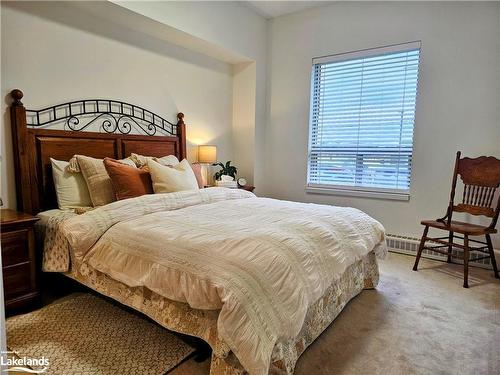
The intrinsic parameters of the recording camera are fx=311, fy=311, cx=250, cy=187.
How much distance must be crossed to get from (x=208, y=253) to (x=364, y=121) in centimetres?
297

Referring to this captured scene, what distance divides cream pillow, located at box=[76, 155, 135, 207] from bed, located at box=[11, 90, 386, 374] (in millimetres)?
234

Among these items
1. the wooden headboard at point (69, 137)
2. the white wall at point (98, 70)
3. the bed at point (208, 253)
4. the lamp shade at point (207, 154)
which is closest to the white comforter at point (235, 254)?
the bed at point (208, 253)

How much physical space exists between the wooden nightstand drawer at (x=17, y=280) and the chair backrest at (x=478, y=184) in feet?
11.3

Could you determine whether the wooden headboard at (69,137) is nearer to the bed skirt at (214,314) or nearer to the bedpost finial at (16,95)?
the bedpost finial at (16,95)

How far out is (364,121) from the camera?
12.3 ft

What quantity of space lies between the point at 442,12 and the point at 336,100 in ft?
4.39

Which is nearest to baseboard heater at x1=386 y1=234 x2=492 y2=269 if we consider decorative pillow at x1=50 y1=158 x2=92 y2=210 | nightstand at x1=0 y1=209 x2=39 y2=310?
decorative pillow at x1=50 y1=158 x2=92 y2=210

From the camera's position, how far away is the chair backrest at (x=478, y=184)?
2.82 metres

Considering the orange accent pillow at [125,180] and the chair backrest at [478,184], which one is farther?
the chair backrest at [478,184]

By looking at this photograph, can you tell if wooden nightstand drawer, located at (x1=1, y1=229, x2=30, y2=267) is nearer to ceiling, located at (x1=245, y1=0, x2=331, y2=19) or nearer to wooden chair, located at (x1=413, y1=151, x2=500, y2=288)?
wooden chair, located at (x1=413, y1=151, x2=500, y2=288)

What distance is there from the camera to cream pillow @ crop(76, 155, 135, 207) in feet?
8.17

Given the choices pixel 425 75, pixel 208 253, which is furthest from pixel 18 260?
pixel 425 75

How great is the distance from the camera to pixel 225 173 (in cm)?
407

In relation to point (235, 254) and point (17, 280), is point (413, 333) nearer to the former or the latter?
point (235, 254)
